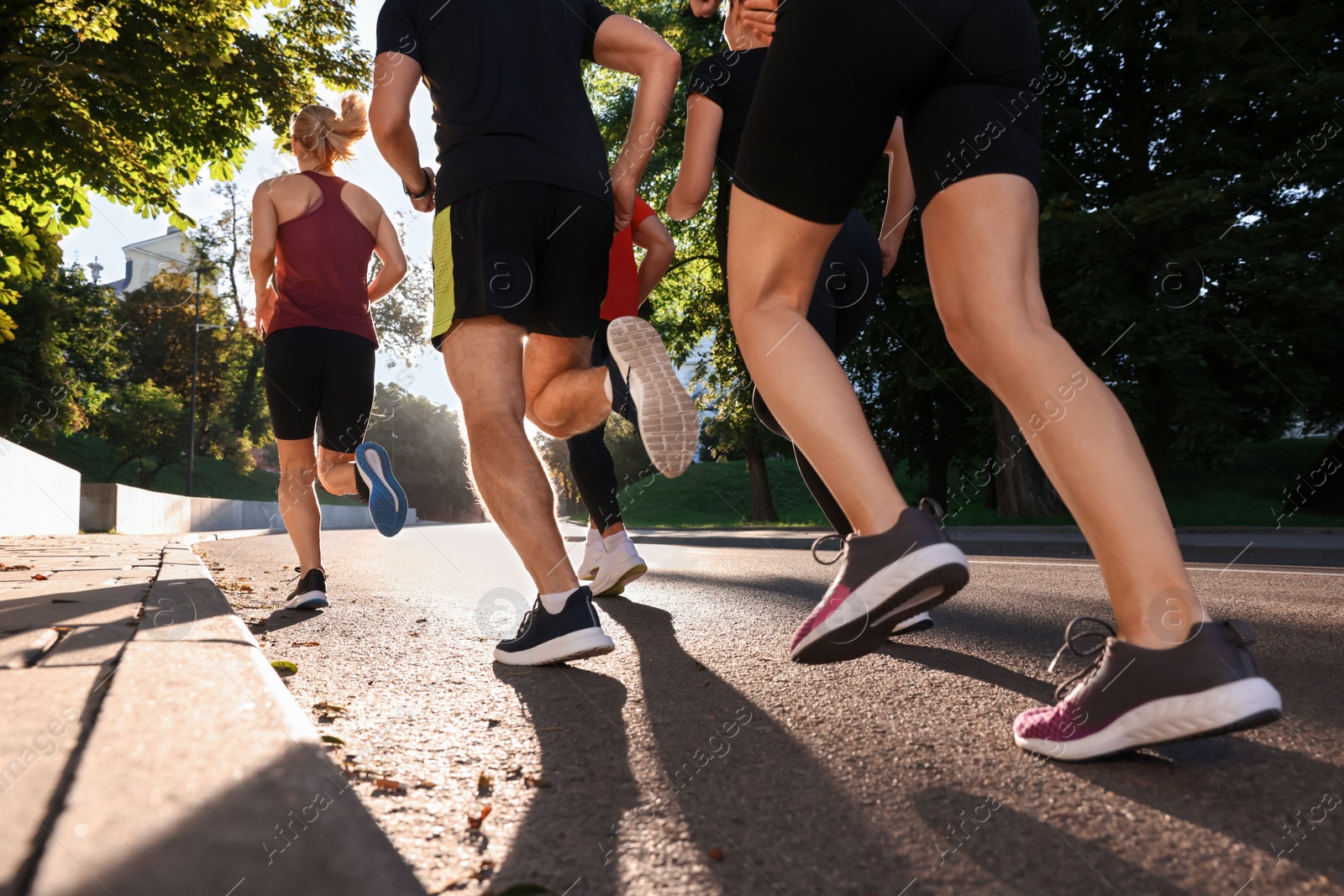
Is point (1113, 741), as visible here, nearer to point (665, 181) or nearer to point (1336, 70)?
point (1336, 70)

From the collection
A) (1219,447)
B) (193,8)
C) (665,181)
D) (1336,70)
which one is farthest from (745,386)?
(193,8)

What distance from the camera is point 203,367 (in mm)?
38062

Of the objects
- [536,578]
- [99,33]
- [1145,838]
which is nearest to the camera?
[1145,838]

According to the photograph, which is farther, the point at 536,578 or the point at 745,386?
the point at 745,386

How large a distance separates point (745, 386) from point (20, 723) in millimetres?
23338

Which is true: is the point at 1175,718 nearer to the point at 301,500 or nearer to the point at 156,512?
the point at 301,500

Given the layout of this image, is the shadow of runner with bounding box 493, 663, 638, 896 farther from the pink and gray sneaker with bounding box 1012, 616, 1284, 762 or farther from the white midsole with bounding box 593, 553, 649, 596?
the white midsole with bounding box 593, 553, 649, 596

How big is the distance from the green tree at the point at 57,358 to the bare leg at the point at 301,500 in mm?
26841

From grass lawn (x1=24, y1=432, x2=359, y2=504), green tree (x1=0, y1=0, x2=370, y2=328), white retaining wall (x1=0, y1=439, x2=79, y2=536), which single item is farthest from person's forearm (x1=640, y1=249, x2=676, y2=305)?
grass lawn (x1=24, y1=432, x2=359, y2=504)

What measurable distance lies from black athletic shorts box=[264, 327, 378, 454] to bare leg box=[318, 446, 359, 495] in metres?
0.04

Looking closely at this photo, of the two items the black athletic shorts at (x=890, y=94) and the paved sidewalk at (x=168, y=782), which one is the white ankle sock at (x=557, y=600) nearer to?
the paved sidewalk at (x=168, y=782)

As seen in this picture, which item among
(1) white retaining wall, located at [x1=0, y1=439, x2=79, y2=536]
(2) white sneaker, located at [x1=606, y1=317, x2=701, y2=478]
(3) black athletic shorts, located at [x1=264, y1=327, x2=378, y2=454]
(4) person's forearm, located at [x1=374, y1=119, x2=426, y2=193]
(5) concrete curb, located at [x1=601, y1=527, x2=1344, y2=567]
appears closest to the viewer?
(2) white sneaker, located at [x1=606, y1=317, x2=701, y2=478]

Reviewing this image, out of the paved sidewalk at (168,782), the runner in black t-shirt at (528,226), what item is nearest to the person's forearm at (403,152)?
the runner in black t-shirt at (528,226)

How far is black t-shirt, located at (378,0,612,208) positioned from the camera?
298 centimetres
